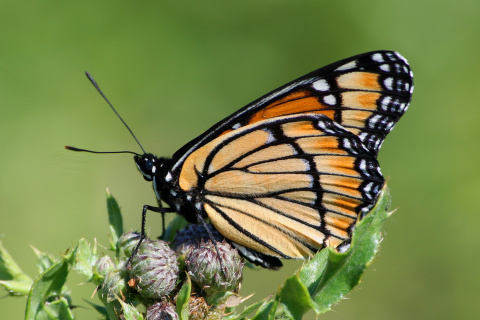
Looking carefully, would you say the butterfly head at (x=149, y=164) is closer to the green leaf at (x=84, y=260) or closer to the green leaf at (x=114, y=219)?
the green leaf at (x=114, y=219)

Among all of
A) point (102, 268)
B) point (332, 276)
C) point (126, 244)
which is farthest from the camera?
point (126, 244)

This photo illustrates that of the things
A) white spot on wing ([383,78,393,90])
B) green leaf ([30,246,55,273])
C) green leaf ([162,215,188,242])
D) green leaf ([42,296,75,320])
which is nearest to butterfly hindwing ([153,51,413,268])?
white spot on wing ([383,78,393,90])

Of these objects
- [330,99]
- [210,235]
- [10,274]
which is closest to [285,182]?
[330,99]

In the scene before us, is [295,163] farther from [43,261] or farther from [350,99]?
[43,261]

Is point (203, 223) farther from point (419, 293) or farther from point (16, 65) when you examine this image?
point (16, 65)

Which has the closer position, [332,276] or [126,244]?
[332,276]

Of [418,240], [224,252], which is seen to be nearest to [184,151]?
[224,252]
